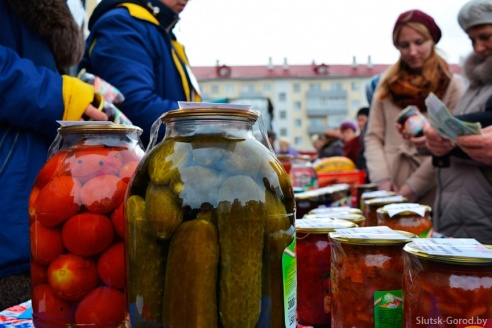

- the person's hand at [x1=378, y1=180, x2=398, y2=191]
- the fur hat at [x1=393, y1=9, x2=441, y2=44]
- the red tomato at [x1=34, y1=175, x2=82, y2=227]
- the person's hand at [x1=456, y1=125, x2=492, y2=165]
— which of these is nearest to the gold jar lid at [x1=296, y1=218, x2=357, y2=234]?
the red tomato at [x1=34, y1=175, x2=82, y2=227]

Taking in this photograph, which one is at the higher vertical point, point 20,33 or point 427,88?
point 20,33

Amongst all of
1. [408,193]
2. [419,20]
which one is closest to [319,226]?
[408,193]

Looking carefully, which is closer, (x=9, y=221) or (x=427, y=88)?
(x=9, y=221)

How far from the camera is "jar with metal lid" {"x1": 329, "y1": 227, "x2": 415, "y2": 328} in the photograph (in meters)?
0.86

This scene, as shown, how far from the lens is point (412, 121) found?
2650 millimetres

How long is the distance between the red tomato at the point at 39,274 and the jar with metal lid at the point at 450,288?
738 millimetres

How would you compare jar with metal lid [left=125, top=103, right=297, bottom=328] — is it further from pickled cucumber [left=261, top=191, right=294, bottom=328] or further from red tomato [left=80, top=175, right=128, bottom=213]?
red tomato [left=80, top=175, right=128, bottom=213]

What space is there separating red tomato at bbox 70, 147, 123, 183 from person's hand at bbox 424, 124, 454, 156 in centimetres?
196

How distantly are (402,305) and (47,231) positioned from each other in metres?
0.74

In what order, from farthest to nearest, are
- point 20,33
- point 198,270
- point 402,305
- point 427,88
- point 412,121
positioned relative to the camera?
1. point 427,88
2. point 412,121
3. point 20,33
4. point 402,305
5. point 198,270

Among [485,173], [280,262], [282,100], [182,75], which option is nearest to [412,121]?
[485,173]

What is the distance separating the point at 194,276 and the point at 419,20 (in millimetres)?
2911

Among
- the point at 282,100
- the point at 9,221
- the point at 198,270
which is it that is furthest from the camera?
the point at 282,100

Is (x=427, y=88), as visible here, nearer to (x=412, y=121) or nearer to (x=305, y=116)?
(x=412, y=121)
